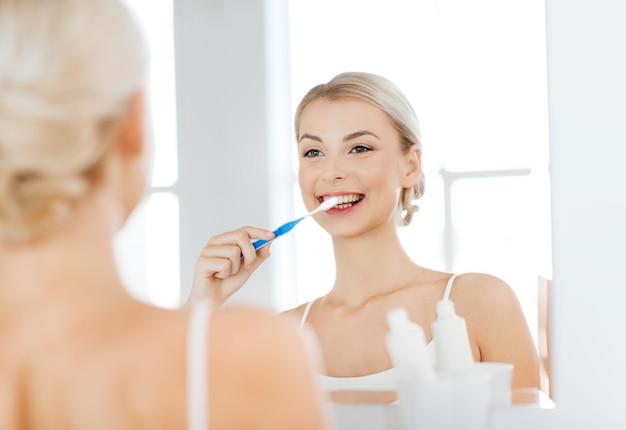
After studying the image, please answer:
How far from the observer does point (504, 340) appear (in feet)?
3.50

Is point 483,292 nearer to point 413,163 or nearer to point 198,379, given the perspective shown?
point 413,163

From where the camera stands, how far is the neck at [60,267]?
67 centimetres

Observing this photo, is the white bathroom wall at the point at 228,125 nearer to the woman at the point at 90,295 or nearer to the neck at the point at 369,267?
the neck at the point at 369,267

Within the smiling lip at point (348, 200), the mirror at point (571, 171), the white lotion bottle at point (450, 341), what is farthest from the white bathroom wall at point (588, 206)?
the smiling lip at point (348, 200)

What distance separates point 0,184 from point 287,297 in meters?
0.56

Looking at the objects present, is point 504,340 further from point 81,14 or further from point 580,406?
point 81,14

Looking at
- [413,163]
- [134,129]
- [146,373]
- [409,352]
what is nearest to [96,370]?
[146,373]

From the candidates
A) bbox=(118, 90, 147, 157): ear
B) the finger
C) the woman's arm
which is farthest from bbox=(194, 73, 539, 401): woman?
bbox=(118, 90, 147, 157): ear

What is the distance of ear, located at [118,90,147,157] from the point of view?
2.19ft

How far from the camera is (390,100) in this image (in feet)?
3.58

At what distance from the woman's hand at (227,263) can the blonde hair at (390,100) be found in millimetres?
191

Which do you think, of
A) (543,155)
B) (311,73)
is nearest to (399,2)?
(311,73)

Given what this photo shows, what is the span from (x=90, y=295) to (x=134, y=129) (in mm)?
137

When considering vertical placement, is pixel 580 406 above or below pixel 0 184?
below
